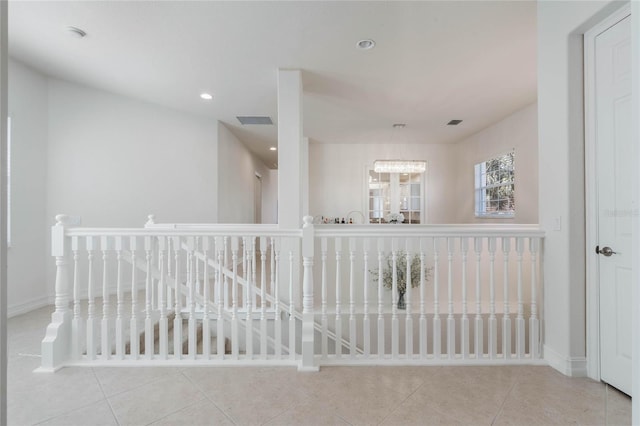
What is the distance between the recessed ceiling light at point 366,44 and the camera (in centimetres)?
273

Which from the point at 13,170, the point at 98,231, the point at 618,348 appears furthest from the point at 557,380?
the point at 13,170

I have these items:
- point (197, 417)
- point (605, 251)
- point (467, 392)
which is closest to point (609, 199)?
A: point (605, 251)

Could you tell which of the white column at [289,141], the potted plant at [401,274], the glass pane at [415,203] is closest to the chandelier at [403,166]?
the glass pane at [415,203]

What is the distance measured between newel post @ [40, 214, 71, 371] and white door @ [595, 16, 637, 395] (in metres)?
3.77

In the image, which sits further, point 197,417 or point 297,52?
point 297,52

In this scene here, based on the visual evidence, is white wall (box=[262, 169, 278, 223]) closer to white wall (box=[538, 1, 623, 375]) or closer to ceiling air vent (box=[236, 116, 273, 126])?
ceiling air vent (box=[236, 116, 273, 126])

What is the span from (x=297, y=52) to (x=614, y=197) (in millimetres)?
2789

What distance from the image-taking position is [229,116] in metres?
4.98

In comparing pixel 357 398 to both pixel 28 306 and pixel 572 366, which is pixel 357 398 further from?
pixel 28 306

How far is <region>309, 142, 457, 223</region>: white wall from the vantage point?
695 centimetres

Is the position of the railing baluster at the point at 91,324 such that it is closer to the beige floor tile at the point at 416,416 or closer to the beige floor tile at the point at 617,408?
the beige floor tile at the point at 416,416

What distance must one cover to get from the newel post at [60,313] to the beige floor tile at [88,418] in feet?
2.21

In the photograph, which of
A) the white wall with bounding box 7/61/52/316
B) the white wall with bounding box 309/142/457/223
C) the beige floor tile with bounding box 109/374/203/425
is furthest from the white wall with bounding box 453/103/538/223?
the white wall with bounding box 7/61/52/316

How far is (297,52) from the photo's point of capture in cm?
291
